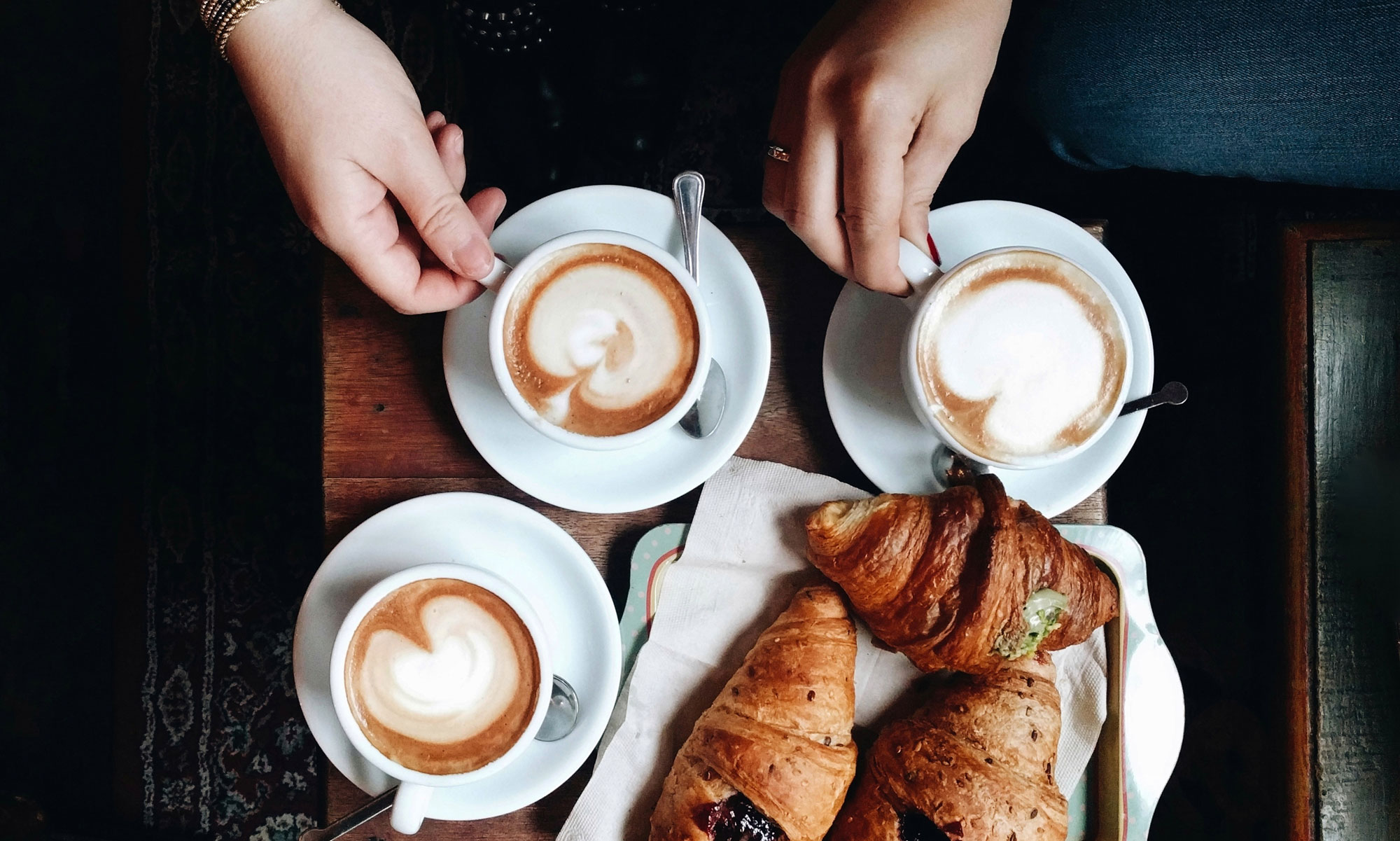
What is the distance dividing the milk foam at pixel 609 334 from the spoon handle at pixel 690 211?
80 millimetres

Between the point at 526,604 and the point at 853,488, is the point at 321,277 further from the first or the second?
the point at 853,488

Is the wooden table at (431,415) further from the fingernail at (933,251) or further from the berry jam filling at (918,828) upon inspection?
the berry jam filling at (918,828)

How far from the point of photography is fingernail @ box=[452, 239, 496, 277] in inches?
41.9

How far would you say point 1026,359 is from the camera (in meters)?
1.15

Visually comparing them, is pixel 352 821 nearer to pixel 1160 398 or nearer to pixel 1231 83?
pixel 1160 398

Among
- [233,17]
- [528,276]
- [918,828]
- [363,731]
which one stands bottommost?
[918,828]

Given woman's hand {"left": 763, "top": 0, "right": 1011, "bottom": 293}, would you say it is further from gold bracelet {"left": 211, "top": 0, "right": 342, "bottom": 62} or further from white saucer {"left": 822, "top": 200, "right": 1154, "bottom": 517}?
gold bracelet {"left": 211, "top": 0, "right": 342, "bottom": 62}

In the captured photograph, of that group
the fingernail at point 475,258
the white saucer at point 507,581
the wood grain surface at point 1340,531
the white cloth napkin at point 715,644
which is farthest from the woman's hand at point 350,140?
the wood grain surface at point 1340,531

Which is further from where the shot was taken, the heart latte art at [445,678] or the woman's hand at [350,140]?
the heart latte art at [445,678]

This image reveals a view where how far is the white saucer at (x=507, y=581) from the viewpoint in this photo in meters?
1.23

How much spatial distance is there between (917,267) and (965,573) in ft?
1.34

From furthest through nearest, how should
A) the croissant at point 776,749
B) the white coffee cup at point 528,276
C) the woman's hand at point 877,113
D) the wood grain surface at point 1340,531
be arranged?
the wood grain surface at point 1340,531 → the croissant at point 776,749 → the white coffee cup at point 528,276 → the woman's hand at point 877,113

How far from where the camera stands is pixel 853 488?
1266 mm

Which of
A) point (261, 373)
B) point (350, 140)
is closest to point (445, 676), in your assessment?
point (350, 140)
